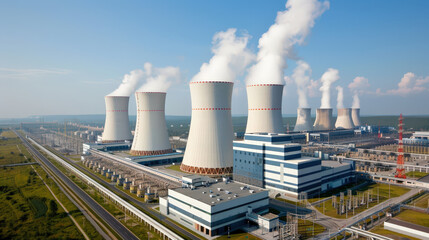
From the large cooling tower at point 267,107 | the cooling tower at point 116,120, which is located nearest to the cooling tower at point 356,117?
the large cooling tower at point 267,107

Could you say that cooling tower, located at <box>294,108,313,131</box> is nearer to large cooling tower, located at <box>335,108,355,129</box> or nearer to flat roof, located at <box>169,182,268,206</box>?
large cooling tower, located at <box>335,108,355,129</box>

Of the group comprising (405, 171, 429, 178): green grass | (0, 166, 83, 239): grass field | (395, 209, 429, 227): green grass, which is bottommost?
(0, 166, 83, 239): grass field

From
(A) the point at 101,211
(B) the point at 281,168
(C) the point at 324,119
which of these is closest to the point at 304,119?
(C) the point at 324,119

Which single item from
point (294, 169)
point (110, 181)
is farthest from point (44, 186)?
point (294, 169)

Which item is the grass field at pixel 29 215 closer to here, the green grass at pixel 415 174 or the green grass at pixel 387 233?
the green grass at pixel 387 233

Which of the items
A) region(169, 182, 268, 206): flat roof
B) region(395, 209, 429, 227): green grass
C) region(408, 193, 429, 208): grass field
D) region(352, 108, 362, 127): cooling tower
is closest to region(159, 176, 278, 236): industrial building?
region(169, 182, 268, 206): flat roof

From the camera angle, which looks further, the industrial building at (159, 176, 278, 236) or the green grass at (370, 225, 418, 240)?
the industrial building at (159, 176, 278, 236)

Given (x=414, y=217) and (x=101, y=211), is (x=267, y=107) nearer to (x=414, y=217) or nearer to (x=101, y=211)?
(x=414, y=217)
